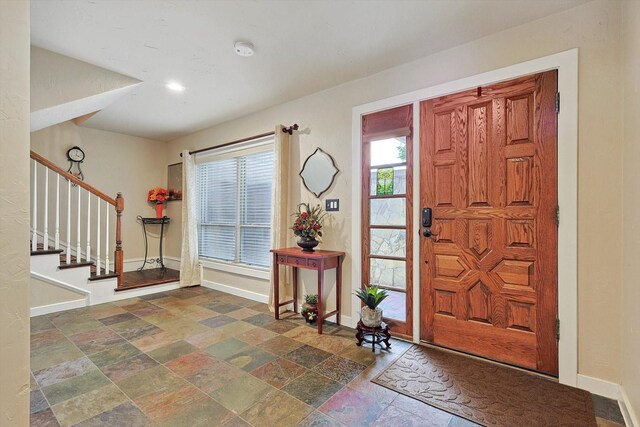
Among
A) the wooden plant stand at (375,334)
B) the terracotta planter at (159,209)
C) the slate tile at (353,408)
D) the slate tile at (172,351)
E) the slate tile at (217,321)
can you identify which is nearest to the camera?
the slate tile at (353,408)

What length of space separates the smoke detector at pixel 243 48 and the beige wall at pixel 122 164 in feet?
12.5

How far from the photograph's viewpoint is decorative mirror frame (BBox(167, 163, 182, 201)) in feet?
17.6

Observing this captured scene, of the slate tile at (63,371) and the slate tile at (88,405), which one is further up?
the slate tile at (88,405)

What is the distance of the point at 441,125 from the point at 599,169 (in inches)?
43.4

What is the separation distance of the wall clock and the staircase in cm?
20

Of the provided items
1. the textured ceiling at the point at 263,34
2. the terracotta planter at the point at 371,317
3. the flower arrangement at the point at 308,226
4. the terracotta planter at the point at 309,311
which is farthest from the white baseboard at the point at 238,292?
the textured ceiling at the point at 263,34

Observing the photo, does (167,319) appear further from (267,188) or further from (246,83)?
(246,83)

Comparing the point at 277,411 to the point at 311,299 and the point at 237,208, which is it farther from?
the point at 237,208

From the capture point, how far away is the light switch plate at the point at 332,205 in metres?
3.21

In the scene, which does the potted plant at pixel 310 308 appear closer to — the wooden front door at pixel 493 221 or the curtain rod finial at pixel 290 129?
the wooden front door at pixel 493 221

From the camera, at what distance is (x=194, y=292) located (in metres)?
4.43

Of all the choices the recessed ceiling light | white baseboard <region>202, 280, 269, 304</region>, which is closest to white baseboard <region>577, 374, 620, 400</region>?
white baseboard <region>202, 280, 269, 304</region>

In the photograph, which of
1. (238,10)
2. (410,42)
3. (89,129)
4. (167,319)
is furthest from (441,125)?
(89,129)

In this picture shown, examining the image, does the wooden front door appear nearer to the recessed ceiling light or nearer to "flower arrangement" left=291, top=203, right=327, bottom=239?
"flower arrangement" left=291, top=203, right=327, bottom=239
